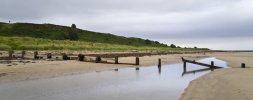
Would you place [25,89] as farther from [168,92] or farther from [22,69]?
[22,69]

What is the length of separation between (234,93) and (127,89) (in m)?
6.57

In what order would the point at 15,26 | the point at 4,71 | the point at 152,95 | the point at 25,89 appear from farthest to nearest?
the point at 15,26
the point at 4,71
the point at 25,89
the point at 152,95

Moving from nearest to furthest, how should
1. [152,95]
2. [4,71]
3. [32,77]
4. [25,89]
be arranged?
[152,95] < [25,89] < [32,77] < [4,71]

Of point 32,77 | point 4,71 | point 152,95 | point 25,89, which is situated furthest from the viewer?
point 4,71

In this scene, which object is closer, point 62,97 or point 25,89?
point 62,97

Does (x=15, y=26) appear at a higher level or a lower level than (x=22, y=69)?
higher

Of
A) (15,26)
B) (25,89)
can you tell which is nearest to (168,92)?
(25,89)

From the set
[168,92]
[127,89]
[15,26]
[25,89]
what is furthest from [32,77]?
[15,26]

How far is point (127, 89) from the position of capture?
22.5 meters

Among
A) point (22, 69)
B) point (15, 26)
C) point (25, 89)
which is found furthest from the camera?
point (15, 26)

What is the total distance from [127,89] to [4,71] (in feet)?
42.4

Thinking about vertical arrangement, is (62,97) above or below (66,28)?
below

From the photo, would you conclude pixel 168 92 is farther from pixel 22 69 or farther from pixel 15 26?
pixel 15 26

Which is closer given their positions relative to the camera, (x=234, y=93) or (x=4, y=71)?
(x=234, y=93)
